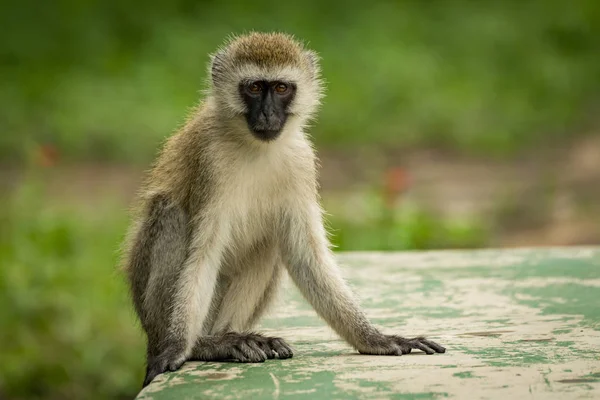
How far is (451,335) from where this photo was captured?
520cm

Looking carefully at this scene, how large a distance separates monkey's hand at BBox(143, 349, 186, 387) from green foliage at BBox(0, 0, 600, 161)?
855cm

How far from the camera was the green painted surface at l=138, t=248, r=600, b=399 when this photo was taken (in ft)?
13.9

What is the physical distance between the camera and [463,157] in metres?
13.8

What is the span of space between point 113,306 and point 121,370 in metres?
1.05

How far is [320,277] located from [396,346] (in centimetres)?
58

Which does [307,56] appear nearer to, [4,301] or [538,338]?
[538,338]

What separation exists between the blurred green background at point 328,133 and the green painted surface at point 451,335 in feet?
5.74

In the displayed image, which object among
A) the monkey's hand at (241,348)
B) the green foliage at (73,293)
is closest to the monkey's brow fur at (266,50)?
the monkey's hand at (241,348)

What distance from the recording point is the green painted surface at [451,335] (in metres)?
4.25

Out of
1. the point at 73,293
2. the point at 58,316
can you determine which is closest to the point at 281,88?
the point at 58,316

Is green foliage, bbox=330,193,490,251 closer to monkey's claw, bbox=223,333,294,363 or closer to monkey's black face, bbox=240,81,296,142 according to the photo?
monkey's black face, bbox=240,81,296,142

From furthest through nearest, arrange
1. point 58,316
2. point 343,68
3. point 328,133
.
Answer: point 343,68, point 328,133, point 58,316

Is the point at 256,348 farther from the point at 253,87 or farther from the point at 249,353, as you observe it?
the point at 253,87

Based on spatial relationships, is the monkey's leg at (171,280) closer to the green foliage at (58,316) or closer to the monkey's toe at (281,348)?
the monkey's toe at (281,348)
